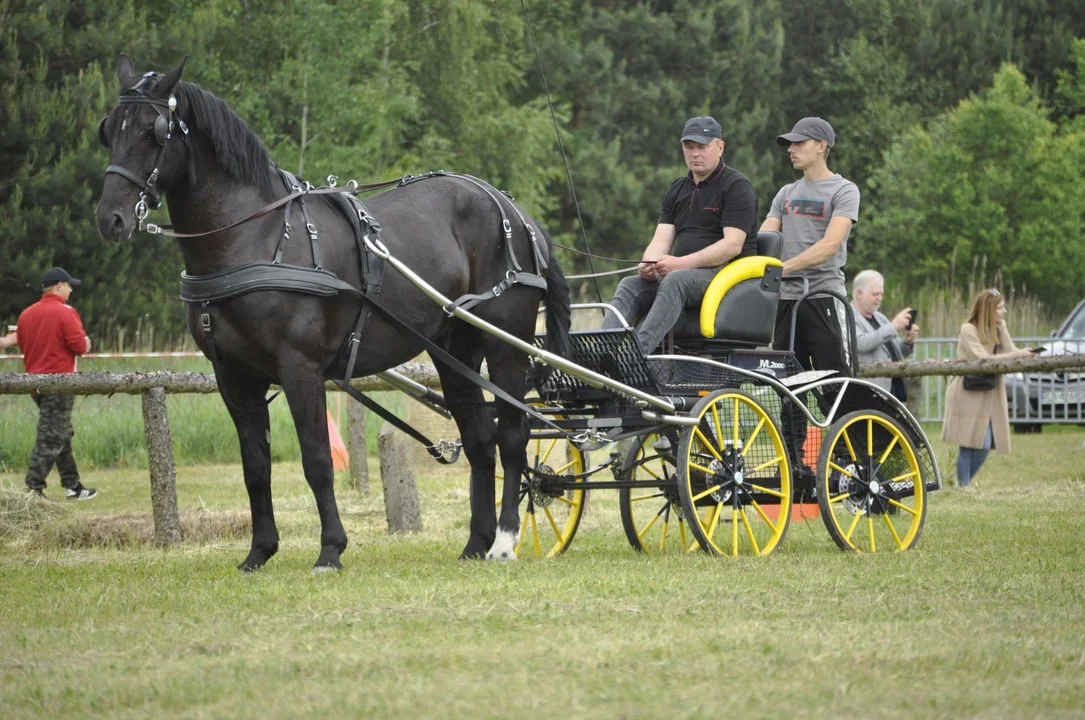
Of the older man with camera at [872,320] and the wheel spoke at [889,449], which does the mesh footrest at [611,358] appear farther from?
the older man with camera at [872,320]

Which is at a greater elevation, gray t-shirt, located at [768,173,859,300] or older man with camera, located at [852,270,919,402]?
gray t-shirt, located at [768,173,859,300]

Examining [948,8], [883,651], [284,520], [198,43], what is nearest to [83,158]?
[198,43]

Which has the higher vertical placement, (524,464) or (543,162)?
(543,162)

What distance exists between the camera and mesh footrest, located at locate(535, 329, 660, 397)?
7.17 metres

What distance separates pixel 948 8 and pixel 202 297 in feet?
128

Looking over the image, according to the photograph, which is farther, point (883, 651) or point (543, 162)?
point (543, 162)

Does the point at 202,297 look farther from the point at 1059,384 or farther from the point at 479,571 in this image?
the point at 1059,384

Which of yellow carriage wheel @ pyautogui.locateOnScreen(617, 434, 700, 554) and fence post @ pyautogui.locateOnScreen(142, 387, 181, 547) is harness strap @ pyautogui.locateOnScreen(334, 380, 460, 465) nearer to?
yellow carriage wheel @ pyautogui.locateOnScreen(617, 434, 700, 554)

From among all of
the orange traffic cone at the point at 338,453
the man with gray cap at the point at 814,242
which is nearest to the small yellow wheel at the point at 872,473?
the man with gray cap at the point at 814,242

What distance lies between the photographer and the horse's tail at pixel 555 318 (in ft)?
24.6

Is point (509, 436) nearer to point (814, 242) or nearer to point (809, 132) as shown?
point (814, 242)

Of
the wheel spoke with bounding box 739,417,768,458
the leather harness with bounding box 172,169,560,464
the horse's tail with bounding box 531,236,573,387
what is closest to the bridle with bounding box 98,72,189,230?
the leather harness with bounding box 172,169,560,464

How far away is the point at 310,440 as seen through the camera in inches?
264

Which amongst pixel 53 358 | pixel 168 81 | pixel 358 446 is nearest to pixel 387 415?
pixel 168 81
